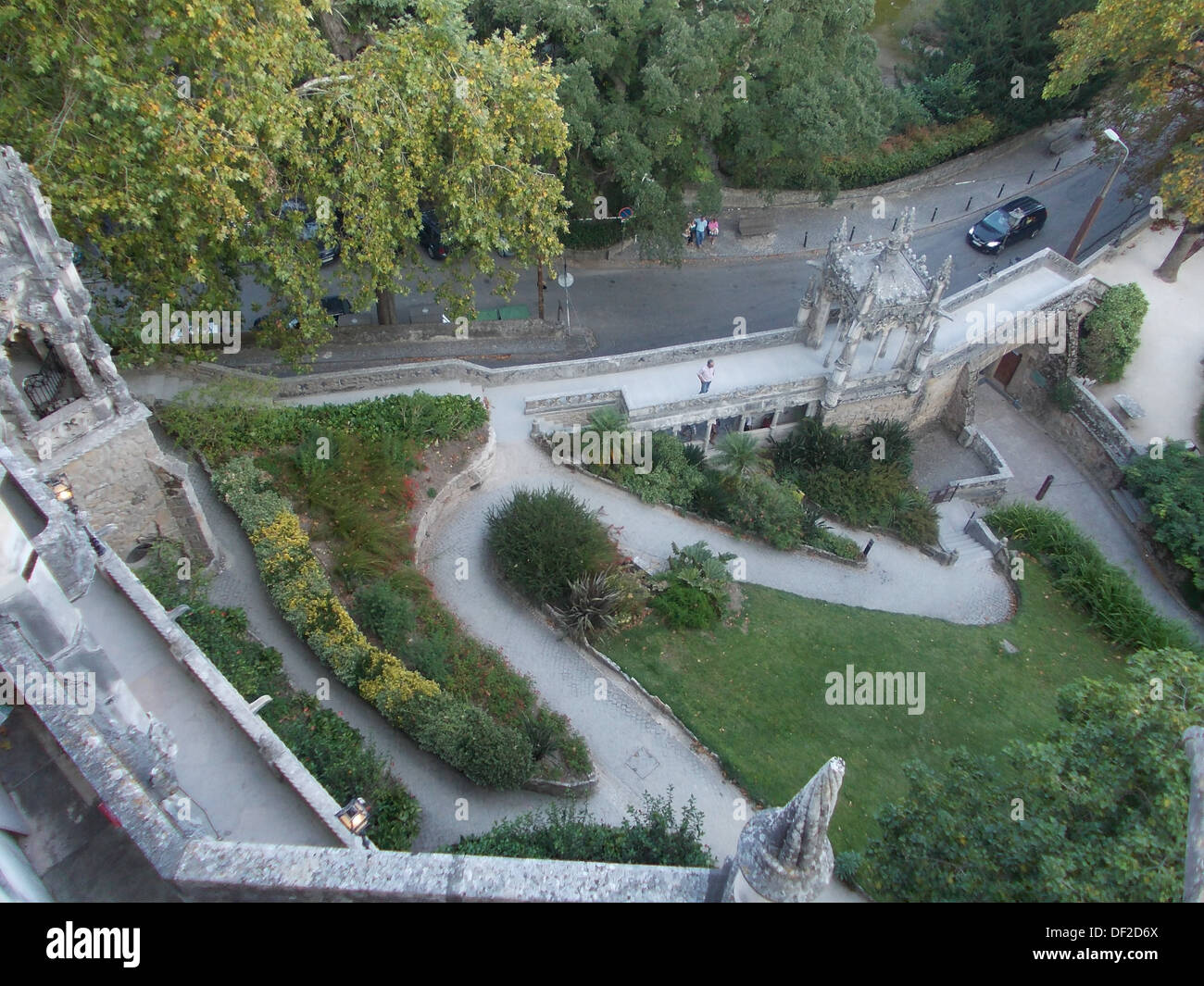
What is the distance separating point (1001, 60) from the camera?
42.3 metres

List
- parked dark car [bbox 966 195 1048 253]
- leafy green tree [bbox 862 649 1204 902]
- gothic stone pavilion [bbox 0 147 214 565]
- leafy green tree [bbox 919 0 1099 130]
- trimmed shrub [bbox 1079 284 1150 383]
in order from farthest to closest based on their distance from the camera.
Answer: leafy green tree [bbox 919 0 1099 130], parked dark car [bbox 966 195 1048 253], trimmed shrub [bbox 1079 284 1150 383], gothic stone pavilion [bbox 0 147 214 565], leafy green tree [bbox 862 649 1204 902]

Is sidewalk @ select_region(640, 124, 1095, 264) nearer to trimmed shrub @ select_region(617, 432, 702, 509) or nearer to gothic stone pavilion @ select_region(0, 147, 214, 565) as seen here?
trimmed shrub @ select_region(617, 432, 702, 509)

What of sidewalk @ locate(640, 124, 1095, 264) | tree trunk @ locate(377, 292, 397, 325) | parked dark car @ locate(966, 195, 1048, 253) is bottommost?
tree trunk @ locate(377, 292, 397, 325)

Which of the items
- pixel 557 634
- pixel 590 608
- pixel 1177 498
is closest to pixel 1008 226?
pixel 1177 498

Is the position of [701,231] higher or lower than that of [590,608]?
higher

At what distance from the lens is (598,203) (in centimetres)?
3691

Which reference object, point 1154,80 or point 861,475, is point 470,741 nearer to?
point 861,475

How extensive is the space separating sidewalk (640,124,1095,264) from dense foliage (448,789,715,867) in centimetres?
2944

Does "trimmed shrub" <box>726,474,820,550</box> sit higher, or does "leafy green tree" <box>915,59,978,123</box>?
"leafy green tree" <box>915,59,978,123</box>

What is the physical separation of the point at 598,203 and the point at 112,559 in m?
27.3

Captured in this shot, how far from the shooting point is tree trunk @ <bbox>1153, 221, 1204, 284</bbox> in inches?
1449

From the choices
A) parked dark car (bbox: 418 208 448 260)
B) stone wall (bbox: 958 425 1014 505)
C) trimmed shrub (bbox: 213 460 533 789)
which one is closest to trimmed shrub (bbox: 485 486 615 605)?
trimmed shrub (bbox: 213 460 533 789)

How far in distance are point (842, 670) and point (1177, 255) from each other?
2928cm
